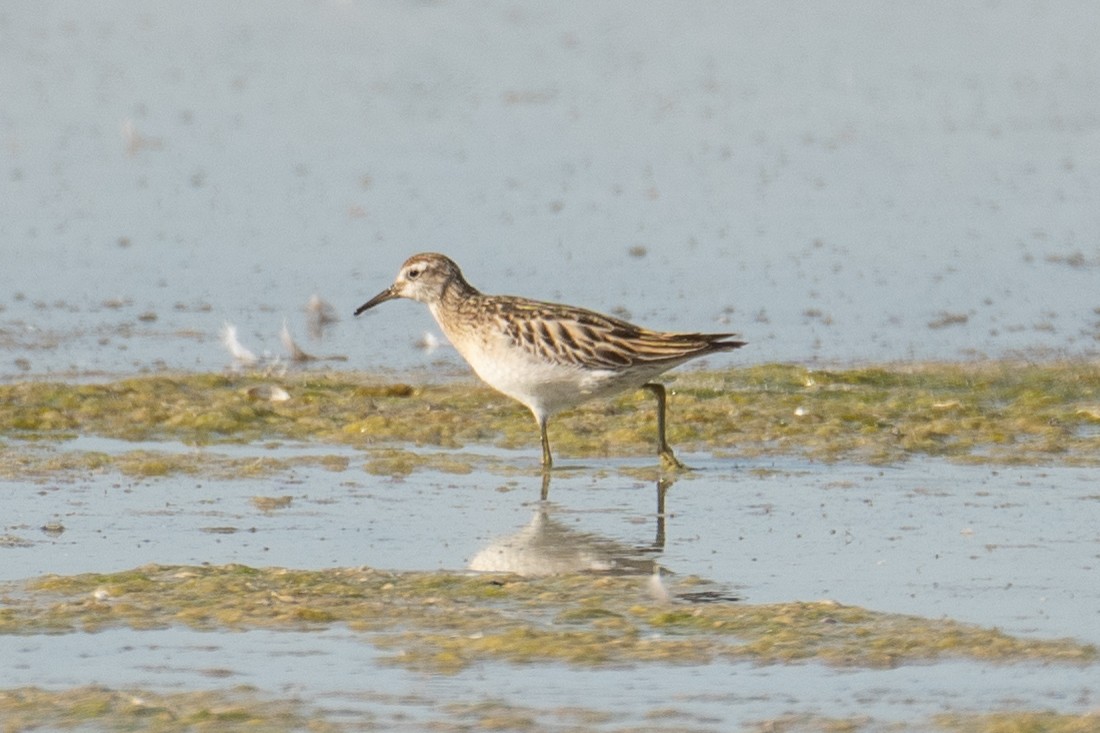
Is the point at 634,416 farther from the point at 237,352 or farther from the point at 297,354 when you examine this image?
the point at 237,352

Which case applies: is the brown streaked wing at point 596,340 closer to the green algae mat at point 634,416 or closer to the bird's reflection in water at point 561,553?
the green algae mat at point 634,416

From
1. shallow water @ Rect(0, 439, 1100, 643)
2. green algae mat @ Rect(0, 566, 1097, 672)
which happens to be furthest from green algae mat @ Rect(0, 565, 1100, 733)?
shallow water @ Rect(0, 439, 1100, 643)

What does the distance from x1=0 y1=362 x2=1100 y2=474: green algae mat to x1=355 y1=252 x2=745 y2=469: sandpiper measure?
32 cm

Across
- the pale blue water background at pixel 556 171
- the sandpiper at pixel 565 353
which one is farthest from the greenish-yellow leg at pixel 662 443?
the pale blue water background at pixel 556 171

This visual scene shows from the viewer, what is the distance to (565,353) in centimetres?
1025

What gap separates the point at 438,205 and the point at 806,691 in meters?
11.1

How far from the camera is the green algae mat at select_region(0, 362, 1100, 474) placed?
10422 mm

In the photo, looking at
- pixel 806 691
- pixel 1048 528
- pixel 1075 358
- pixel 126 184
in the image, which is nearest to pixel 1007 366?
pixel 1075 358

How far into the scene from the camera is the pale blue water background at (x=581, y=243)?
23.9 feet

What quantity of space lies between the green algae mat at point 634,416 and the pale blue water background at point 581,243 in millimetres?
445

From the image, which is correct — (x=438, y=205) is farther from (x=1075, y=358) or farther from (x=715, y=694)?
(x=715, y=694)

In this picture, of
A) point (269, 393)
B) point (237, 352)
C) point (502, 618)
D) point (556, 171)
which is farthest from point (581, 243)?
point (502, 618)

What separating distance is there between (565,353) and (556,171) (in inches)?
319

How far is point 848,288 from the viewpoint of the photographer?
1491cm
